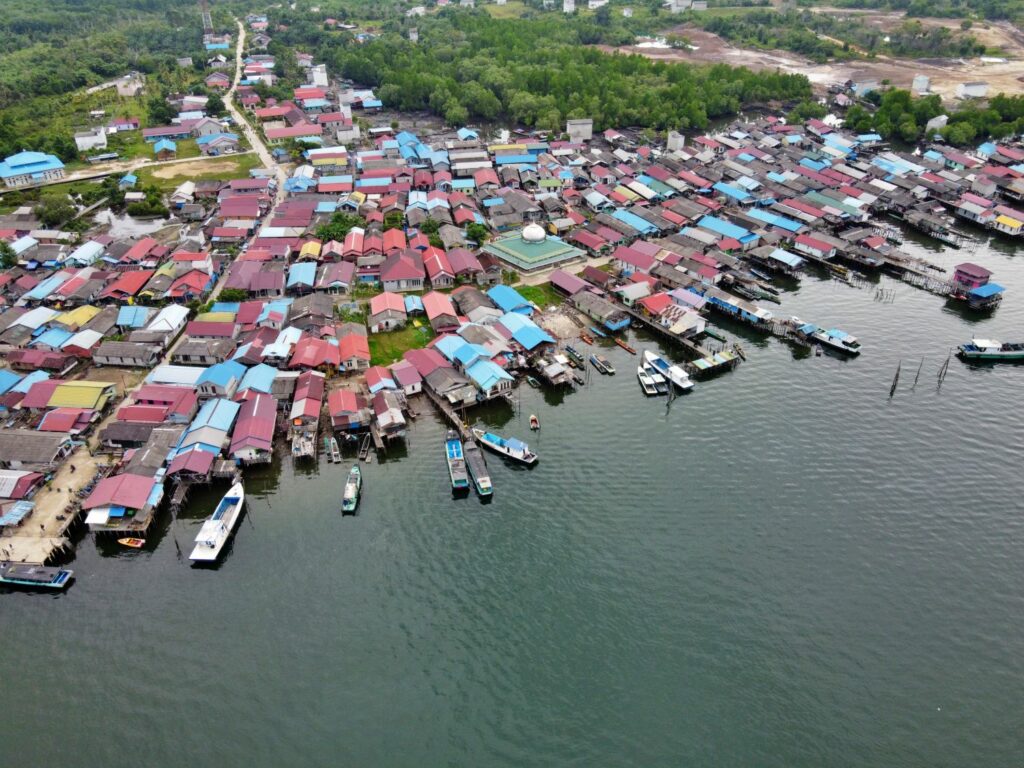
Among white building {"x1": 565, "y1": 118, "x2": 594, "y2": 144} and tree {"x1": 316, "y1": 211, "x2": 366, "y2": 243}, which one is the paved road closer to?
tree {"x1": 316, "y1": 211, "x2": 366, "y2": 243}

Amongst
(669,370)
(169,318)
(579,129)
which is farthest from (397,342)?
(579,129)

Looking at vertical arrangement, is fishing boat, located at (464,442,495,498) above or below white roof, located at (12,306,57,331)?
below

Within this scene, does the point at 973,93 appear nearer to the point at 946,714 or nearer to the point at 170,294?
the point at 946,714

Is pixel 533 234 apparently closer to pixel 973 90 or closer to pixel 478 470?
pixel 478 470

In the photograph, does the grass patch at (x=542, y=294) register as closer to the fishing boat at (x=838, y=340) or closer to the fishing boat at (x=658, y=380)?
the fishing boat at (x=658, y=380)

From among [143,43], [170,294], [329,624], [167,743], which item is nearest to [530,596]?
[329,624]

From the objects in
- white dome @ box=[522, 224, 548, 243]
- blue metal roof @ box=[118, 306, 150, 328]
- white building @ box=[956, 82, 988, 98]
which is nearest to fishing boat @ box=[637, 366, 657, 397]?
white dome @ box=[522, 224, 548, 243]
